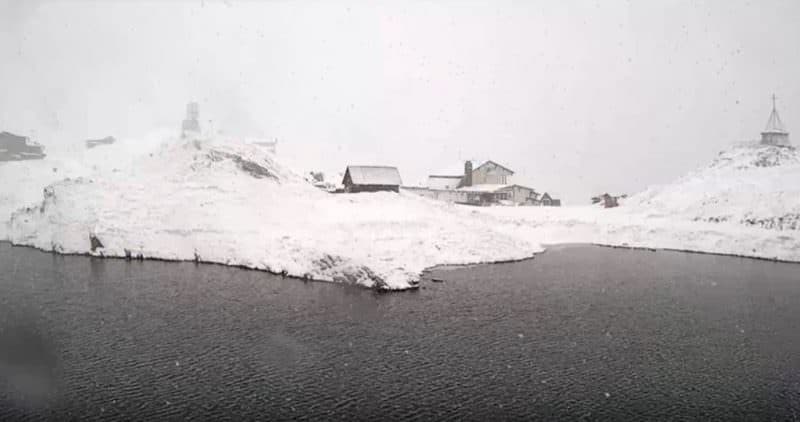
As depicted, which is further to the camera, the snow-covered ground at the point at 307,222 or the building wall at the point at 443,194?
the building wall at the point at 443,194

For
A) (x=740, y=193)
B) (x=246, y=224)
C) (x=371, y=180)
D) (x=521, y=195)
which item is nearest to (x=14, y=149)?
(x=371, y=180)

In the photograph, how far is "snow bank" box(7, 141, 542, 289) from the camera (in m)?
46.6

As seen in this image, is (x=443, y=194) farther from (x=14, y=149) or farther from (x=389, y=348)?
(x=14, y=149)

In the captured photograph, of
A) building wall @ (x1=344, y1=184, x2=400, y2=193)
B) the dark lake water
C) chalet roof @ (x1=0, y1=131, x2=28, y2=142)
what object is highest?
chalet roof @ (x1=0, y1=131, x2=28, y2=142)

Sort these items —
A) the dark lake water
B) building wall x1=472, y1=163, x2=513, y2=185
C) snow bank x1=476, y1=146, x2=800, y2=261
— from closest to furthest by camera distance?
the dark lake water → snow bank x1=476, y1=146, x2=800, y2=261 → building wall x1=472, y1=163, x2=513, y2=185

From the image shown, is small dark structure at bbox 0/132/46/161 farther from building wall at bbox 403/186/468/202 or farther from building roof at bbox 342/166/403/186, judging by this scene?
building wall at bbox 403/186/468/202

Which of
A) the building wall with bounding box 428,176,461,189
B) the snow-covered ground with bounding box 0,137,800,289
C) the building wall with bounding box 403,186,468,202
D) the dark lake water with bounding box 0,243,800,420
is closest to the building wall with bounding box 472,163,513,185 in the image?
the building wall with bounding box 428,176,461,189

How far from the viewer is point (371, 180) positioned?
265 feet

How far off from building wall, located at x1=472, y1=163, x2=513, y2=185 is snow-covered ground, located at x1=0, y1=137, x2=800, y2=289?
29.6 metres

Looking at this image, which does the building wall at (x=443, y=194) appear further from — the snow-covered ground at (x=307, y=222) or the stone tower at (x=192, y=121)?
the stone tower at (x=192, y=121)

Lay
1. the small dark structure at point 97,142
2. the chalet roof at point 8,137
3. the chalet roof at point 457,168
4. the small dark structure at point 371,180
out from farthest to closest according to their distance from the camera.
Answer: the small dark structure at point 97,142
the chalet roof at point 457,168
the chalet roof at point 8,137
the small dark structure at point 371,180

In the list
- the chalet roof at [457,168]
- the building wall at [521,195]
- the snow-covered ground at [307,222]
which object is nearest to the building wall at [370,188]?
the snow-covered ground at [307,222]

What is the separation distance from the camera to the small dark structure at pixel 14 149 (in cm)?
10825

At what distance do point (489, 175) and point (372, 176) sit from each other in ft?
124
